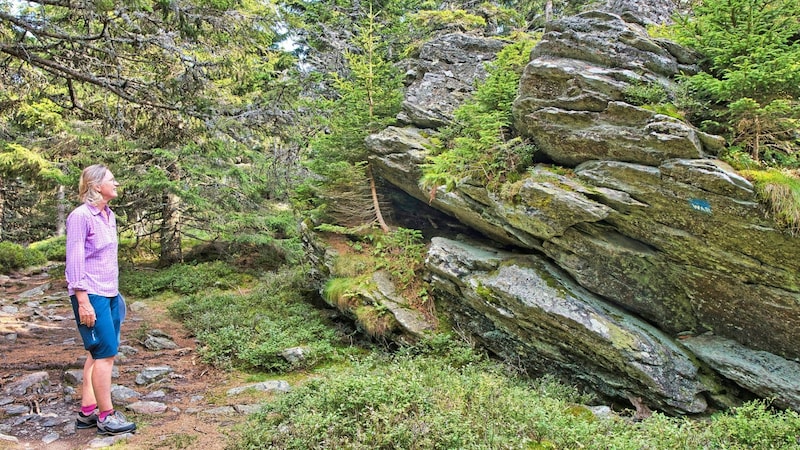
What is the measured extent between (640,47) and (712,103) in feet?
5.39

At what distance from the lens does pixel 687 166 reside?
19.5 feet

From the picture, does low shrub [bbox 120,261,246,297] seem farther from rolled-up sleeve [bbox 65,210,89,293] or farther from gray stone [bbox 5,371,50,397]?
rolled-up sleeve [bbox 65,210,89,293]

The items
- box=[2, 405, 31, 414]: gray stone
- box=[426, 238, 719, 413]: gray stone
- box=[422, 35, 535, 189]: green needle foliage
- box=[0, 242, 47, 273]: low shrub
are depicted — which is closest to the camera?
box=[2, 405, 31, 414]: gray stone

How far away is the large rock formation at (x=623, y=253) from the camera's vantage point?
5863 millimetres

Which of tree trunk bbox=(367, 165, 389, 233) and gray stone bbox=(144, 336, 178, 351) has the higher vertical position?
tree trunk bbox=(367, 165, 389, 233)

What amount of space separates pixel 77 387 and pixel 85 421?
172 centimetres

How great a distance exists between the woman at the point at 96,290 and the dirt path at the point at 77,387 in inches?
9.5

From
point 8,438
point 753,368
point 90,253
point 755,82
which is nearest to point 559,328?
point 753,368

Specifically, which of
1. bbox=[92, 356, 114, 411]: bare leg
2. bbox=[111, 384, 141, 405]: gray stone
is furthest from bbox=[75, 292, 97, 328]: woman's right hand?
bbox=[111, 384, 141, 405]: gray stone

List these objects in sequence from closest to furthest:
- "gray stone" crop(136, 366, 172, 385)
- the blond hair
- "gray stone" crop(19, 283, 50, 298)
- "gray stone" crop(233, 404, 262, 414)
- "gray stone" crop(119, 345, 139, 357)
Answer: the blond hair
"gray stone" crop(233, 404, 262, 414)
"gray stone" crop(136, 366, 172, 385)
"gray stone" crop(119, 345, 139, 357)
"gray stone" crop(19, 283, 50, 298)

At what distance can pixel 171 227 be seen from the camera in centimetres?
1414

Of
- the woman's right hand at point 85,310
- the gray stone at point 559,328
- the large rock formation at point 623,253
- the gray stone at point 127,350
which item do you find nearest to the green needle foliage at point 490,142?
the large rock formation at point 623,253

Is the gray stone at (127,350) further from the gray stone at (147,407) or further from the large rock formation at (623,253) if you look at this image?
the large rock formation at (623,253)

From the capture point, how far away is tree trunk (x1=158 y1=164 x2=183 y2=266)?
13.8 metres
